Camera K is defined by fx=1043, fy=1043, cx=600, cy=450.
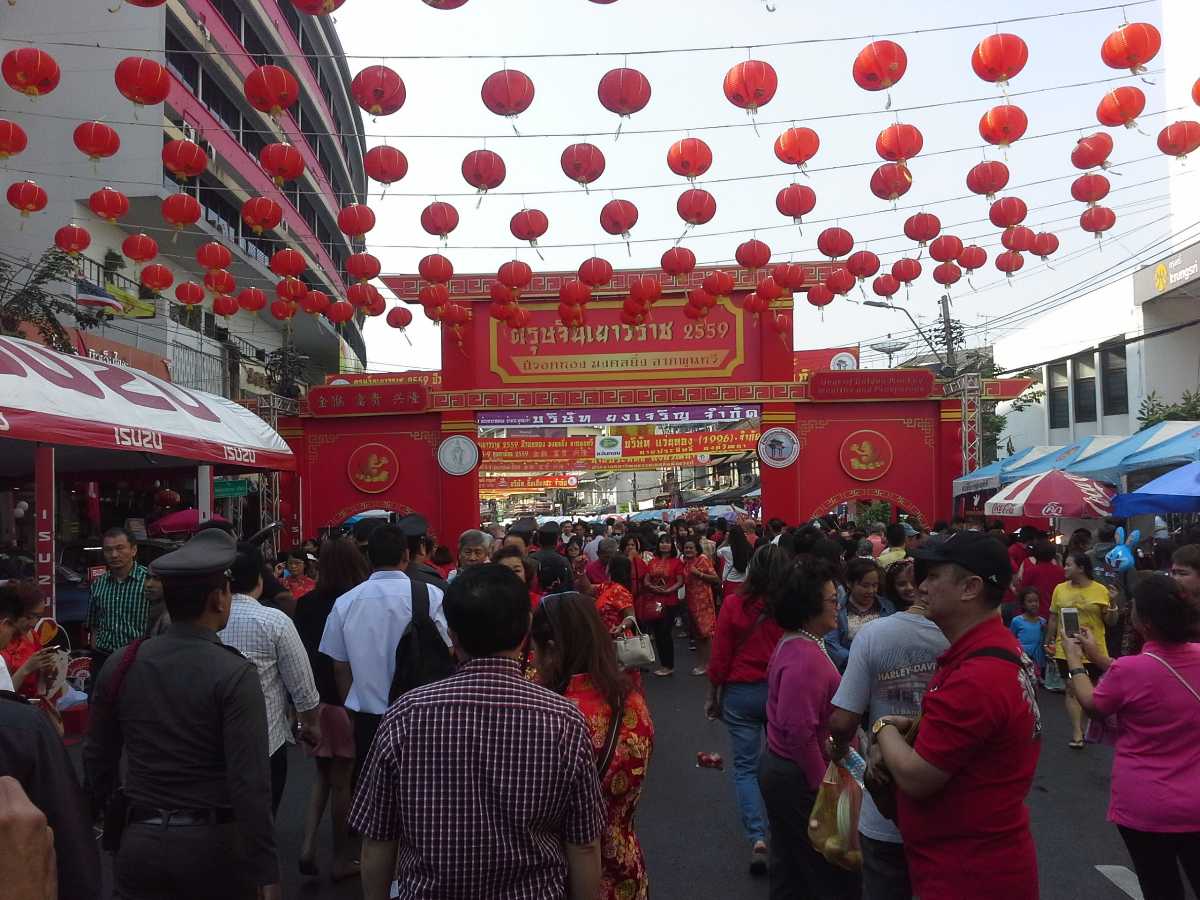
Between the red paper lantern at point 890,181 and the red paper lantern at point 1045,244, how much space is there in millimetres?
2580

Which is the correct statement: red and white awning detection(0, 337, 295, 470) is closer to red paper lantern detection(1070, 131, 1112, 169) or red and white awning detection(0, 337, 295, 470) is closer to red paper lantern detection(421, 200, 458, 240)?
red paper lantern detection(421, 200, 458, 240)

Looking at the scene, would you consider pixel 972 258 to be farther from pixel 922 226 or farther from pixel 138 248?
pixel 138 248

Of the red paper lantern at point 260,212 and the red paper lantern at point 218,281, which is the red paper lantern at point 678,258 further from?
the red paper lantern at point 218,281

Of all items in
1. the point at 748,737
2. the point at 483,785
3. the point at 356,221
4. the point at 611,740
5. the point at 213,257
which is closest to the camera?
the point at 483,785

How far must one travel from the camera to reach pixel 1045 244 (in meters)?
13.7

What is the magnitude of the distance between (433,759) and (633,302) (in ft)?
53.2

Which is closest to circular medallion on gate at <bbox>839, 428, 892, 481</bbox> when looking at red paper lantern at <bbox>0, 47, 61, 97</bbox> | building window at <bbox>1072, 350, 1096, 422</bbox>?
building window at <bbox>1072, 350, 1096, 422</bbox>

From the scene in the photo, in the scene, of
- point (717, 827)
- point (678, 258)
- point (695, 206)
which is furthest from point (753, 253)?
point (717, 827)

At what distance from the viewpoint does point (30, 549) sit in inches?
513

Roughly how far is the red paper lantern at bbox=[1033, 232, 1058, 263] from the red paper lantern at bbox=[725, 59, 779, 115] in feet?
18.8

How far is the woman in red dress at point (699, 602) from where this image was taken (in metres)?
11.8

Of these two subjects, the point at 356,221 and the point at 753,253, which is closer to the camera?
the point at 356,221

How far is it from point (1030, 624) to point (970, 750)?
26.0ft

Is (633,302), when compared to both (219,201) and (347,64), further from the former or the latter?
(347,64)
